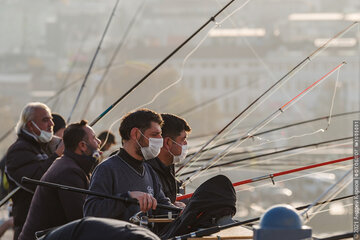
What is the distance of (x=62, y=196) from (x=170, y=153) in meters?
0.79

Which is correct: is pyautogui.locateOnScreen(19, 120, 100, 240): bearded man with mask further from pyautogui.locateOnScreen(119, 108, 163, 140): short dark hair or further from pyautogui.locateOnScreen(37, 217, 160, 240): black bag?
pyautogui.locateOnScreen(37, 217, 160, 240): black bag

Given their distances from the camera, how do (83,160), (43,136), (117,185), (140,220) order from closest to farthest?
1. (140,220)
2. (117,185)
3. (83,160)
4. (43,136)

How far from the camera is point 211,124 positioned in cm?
8944

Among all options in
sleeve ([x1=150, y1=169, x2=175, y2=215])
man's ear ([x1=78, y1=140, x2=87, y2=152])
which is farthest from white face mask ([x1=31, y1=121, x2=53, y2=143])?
sleeve ([x1=150, y1=169, x2=175, y2=215])

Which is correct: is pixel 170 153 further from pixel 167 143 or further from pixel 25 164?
pixel 25 164

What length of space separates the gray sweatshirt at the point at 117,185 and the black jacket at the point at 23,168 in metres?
0.98

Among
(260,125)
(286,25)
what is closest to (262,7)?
(286,25)

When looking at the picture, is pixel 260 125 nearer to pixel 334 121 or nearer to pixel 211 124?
pixel 334 121

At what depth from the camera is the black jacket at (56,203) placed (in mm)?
5168

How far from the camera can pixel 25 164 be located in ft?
19.4

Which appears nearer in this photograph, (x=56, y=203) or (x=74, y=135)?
(x=56, y=203)

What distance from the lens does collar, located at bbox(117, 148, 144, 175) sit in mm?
4910

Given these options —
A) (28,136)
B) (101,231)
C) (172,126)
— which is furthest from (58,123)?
(101,231)

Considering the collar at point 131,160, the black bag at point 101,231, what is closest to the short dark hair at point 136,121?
the collar at point 131,160
